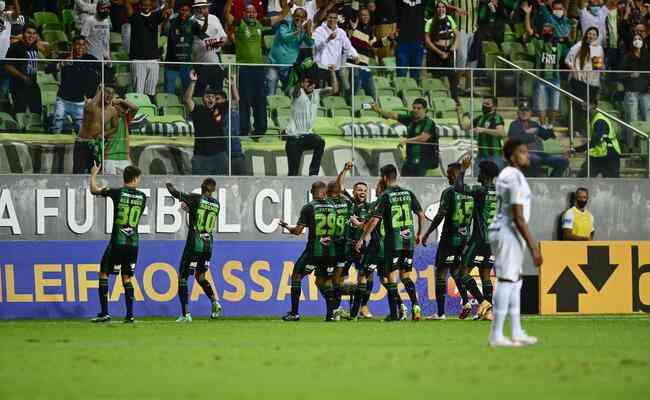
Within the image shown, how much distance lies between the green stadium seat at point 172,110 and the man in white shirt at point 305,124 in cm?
181

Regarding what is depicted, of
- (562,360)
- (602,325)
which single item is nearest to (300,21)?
(602,325)

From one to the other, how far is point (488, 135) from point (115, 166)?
260 inches

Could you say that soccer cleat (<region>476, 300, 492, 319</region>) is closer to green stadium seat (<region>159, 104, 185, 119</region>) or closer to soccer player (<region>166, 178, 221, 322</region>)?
soccer player (<region>166, 178, 221, 322</region>)

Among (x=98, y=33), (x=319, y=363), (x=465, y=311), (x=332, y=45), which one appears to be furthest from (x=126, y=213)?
(x=319, y=363)

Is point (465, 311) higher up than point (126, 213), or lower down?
lower down

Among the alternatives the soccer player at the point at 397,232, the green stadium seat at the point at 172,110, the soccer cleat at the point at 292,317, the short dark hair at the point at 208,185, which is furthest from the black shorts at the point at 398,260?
the green stadium seat at the point at 172,110

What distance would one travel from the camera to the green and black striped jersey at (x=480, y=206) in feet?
71.1

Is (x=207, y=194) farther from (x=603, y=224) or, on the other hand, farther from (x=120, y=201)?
(x=603, y=224)

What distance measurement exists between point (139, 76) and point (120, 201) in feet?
11.2

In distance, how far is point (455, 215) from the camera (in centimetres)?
2186

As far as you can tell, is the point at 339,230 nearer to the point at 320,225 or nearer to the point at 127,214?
the point at 320,225

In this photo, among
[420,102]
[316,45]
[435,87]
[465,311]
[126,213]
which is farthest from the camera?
[316,45]

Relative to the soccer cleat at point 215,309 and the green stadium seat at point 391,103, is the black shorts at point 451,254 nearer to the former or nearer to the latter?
the green stadium seat at point 391,103

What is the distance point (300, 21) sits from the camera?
2533 cm
